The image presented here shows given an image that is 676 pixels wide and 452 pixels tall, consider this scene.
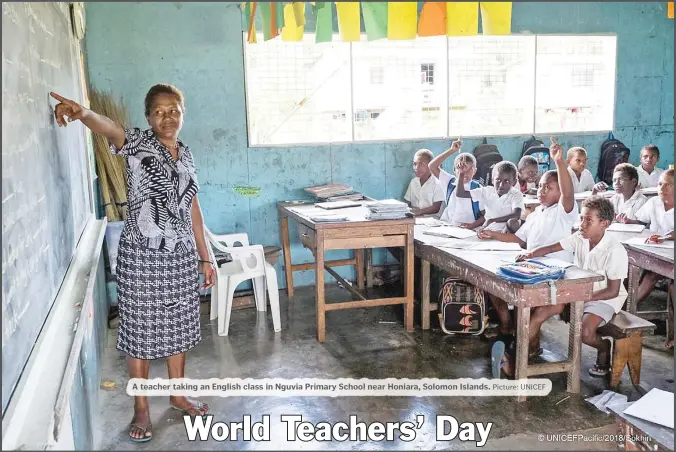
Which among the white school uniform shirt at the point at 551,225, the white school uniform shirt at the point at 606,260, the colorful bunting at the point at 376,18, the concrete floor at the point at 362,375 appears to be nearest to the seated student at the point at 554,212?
the white school uniform shirt at the point at 551,225

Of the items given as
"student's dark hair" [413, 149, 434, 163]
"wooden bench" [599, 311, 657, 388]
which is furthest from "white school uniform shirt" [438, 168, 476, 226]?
"wooden bench" [599, 311, 657, 388]

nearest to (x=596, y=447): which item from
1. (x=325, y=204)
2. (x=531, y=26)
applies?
(x=325, y=204)

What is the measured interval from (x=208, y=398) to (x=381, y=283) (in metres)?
2.65

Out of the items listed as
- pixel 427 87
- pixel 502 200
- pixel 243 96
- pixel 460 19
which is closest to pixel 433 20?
pixel 460 19

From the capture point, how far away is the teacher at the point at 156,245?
2730mm

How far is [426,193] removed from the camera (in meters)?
5.43

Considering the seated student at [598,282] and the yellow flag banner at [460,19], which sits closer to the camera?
the seated student at [598,282]

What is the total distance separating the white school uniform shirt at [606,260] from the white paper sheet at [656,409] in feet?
3.77

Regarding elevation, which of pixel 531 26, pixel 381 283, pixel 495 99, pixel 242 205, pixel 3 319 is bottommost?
pixel 381 283

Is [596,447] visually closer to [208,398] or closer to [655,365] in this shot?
[655,365]

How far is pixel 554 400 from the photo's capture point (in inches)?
128

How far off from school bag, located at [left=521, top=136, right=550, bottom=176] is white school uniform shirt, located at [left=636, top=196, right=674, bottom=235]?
150cm

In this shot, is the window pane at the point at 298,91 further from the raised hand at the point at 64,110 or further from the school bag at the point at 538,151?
the raised hand at the point at 64,110

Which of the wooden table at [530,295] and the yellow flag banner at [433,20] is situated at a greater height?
the yellow flag banner at [433,20]
